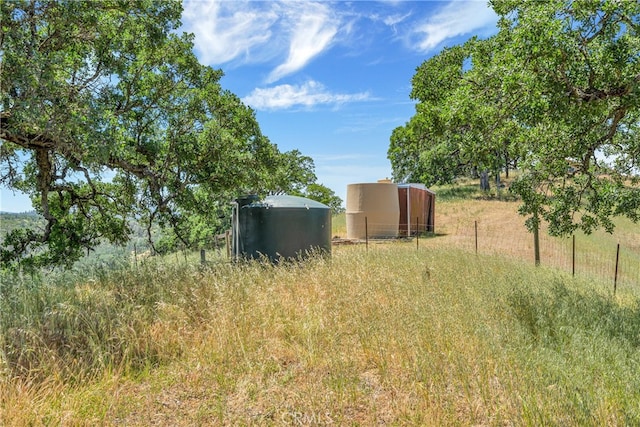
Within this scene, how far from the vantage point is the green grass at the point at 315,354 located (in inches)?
133

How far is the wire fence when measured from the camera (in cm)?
1214

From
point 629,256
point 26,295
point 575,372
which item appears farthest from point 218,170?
point 629,256

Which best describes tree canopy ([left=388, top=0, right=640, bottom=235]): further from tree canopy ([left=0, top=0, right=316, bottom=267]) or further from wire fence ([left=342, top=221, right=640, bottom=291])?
tree canopy ([left=0, top=0, right=316, bottom=267])

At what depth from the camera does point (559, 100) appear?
5.02 m

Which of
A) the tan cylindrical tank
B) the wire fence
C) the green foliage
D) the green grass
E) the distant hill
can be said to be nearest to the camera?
the green grass

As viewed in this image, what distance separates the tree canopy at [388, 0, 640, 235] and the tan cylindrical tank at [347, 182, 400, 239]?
11642 millimetres

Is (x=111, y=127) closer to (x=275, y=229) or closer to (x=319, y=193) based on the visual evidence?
(x=275, y=229)

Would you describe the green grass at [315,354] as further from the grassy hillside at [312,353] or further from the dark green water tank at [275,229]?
the dark green water tank at [275,229]

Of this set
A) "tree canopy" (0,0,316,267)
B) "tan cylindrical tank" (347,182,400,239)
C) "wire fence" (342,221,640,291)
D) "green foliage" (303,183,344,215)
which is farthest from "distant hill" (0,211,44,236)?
"green foliage" (303,183,344,215)

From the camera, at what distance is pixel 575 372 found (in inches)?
138

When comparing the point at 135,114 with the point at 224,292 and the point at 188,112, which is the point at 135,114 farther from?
the point at 224,292

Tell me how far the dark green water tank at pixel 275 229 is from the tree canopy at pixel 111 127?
2.13ft

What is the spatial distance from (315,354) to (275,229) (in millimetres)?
5268

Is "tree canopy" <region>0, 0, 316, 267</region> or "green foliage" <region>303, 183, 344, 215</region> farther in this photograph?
"green foliage" <region>303, 183, 344, 215</region>
